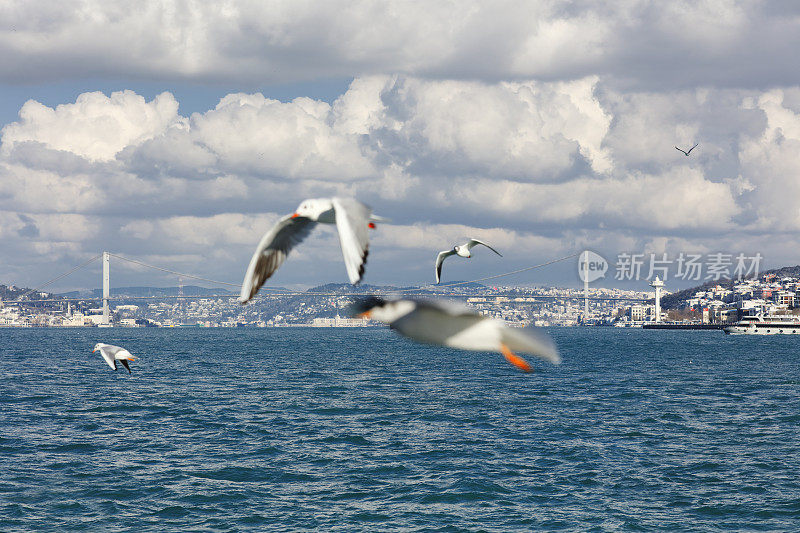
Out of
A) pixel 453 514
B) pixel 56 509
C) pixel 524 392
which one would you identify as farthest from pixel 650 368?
pixel 56 509

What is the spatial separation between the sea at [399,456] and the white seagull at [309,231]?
3146 centimetres

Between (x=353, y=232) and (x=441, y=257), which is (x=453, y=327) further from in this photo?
(x=441, y=257)

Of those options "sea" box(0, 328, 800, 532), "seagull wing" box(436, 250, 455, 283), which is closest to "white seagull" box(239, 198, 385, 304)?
"seagull wing" box(436, 250, 455, 283)

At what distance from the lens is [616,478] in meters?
42.7

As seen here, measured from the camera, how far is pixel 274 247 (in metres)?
4.12

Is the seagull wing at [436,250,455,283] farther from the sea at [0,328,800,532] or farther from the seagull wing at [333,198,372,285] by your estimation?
the sea at [0,328,800,532]

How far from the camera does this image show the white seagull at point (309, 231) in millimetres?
2988

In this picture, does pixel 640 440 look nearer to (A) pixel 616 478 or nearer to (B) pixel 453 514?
(A) pixel 616 478

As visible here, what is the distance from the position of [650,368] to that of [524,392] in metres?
39.2

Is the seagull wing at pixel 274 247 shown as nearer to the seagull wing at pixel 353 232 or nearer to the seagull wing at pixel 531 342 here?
the seagull wing at pixel 353 232

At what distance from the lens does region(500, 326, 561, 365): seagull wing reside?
3.09m

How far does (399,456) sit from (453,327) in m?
47.3

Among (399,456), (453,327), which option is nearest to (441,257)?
(453,327)

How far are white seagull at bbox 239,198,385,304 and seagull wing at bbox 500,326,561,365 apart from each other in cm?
71
